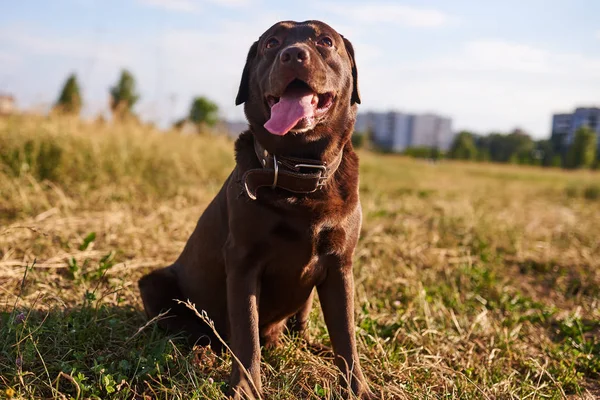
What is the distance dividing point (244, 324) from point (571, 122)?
105 ft

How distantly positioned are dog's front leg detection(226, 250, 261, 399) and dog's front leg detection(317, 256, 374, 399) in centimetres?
31

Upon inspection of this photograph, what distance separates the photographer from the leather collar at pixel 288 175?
2.15m

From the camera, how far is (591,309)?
12.3 ft

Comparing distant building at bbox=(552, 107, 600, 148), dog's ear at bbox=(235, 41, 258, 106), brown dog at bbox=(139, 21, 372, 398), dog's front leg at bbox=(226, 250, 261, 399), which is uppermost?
distant building at bbox=(552, 107, 600, 148)

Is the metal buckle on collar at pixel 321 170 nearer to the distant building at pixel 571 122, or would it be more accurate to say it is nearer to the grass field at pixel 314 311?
the grass field at pixel 314 311

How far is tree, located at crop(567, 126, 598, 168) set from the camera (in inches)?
1284

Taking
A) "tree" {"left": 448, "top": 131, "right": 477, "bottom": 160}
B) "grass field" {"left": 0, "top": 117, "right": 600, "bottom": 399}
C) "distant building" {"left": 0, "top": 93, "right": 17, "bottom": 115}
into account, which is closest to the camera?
"grass field" {"left": 0, "top": 117, "right": 600, "bottom": 399}

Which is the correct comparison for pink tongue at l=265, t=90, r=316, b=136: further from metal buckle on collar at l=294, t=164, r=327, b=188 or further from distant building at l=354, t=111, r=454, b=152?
distant building at l=354, t=111, r=454, b=152

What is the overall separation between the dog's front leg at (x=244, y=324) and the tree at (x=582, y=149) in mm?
34082

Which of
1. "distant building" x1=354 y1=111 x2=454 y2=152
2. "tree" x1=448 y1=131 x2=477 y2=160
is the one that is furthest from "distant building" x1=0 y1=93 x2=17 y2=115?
"distant building" x1=354 y1=111 x2=454 y2=152

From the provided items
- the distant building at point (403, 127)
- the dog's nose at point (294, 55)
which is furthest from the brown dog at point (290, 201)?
the distant building at point (403, 127)

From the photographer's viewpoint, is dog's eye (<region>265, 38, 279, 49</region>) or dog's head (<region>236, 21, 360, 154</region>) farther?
dog's eye (<region>265, 38, 279, 49</region>)

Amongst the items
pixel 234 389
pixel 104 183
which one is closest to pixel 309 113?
pixel 234 389

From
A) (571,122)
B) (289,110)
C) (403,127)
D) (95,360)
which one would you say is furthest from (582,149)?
(403,127)
